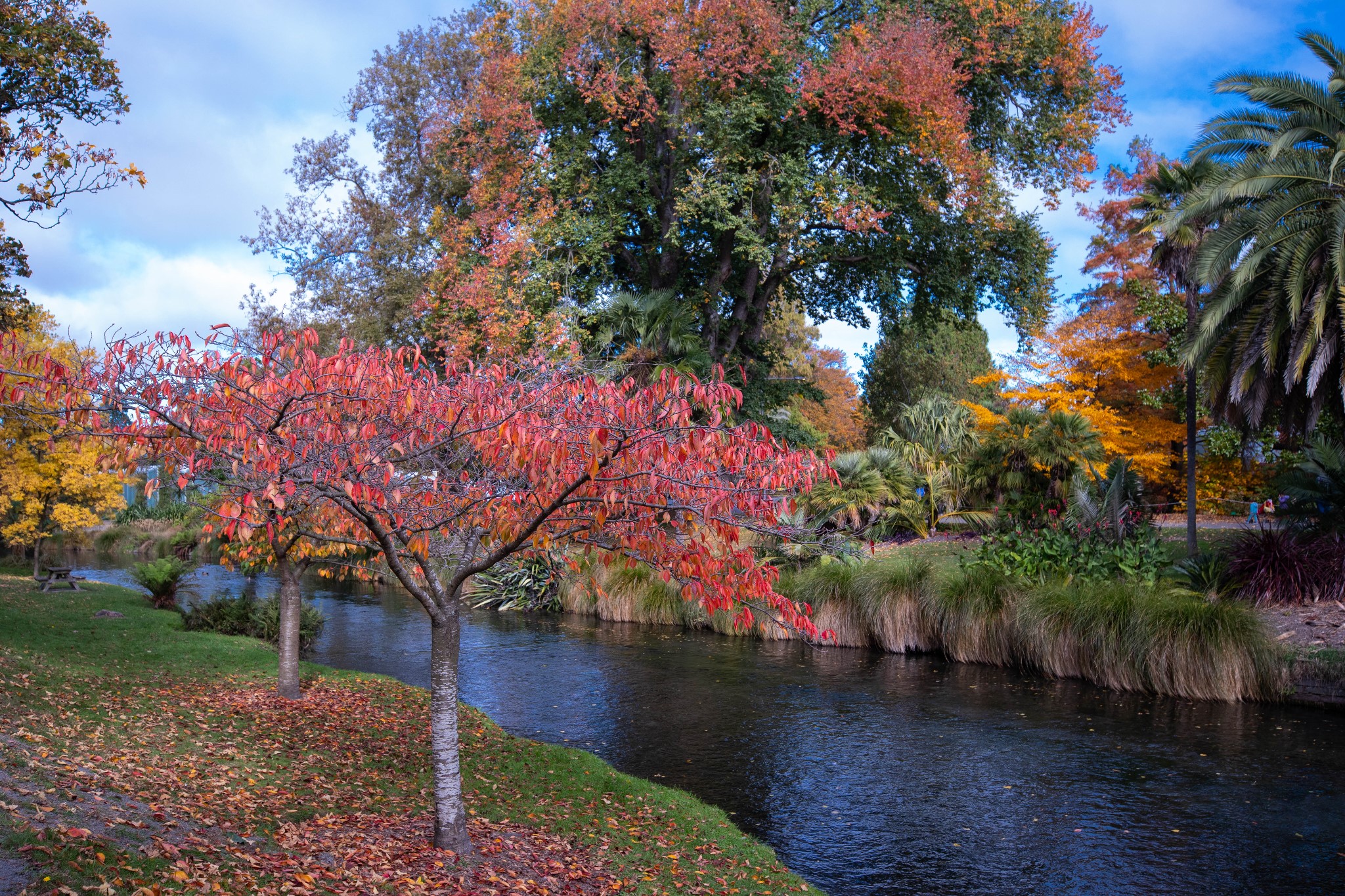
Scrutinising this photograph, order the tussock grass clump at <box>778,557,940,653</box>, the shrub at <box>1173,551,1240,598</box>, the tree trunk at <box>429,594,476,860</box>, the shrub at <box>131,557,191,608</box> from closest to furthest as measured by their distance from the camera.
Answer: the tree trunk at <box>429,594,476,860</box>, the shrub at <box>1173,551,1240,598</box>, the tussock grass clump at <box>778,557,940,653</box>, the shrub at <box>131,557,191,608</box>

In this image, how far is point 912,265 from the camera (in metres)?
24.4

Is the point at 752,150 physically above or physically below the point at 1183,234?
above

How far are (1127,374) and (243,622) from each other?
25.1 metres

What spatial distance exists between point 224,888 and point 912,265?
74.8 feet

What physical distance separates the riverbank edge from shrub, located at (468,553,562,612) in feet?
9.12

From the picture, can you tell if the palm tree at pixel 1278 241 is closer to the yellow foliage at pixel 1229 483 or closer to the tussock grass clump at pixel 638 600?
the yellow foliage at pixel 1229 483

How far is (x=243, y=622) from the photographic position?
54.2 feet

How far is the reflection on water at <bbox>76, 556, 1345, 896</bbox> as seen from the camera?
7.99 m

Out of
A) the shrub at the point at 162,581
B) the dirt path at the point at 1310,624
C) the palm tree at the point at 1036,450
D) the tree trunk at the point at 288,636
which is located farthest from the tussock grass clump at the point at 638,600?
the dirt path at the point at 1310,624

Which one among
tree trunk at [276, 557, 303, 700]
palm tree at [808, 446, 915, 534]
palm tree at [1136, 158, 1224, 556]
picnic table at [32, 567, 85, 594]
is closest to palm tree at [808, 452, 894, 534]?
palm tree at [808, 446, 915, 534]

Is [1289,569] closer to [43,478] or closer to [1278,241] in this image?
[1278,241]

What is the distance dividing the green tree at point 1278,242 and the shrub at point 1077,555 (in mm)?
3632

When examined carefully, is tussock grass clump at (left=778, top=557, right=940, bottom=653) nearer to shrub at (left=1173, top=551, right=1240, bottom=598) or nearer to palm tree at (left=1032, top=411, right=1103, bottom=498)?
shrub at (left=1173, top=551, right=1240, bottom=598)

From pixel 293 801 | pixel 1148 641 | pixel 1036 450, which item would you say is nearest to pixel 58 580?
pixel 293 801
